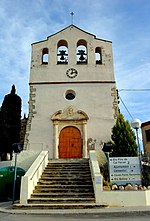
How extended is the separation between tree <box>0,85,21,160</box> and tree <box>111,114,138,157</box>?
7.38 meters

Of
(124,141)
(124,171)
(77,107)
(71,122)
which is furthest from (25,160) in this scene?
(124,171)

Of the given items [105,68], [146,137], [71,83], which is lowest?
[146,137]

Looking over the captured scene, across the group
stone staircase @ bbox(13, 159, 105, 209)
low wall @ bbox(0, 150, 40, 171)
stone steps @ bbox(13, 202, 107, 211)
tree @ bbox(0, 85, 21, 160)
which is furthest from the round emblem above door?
stone steps @ bbox(13, 202, 107, 211)

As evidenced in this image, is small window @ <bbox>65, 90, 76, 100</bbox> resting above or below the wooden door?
above

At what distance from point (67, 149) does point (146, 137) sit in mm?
10947

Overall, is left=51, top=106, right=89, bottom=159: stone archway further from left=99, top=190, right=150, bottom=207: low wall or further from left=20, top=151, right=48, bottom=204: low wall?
left=99, top=190, right=150, bottom=207: low wall

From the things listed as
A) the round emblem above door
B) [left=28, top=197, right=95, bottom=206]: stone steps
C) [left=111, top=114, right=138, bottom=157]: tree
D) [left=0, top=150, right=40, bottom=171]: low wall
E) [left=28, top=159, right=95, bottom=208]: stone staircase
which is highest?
the round emblem above door

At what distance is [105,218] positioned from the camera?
6.03m

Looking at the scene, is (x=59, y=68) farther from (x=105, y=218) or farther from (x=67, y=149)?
→ (x=105, y=218)

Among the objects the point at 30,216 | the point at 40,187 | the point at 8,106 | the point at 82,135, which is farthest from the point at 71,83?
the point at 30,216

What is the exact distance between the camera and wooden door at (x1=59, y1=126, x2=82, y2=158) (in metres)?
14.3

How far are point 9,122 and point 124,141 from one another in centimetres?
845

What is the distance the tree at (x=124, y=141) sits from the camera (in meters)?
11.6

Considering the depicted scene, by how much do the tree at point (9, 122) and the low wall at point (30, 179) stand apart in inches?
229
